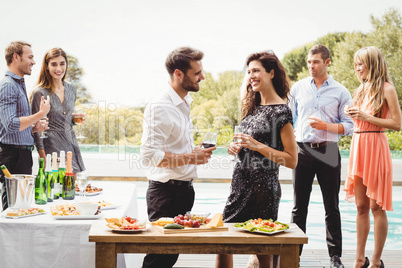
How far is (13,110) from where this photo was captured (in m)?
3.27

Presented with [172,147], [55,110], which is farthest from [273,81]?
[55,110]

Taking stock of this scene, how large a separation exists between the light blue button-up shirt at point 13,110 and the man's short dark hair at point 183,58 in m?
1.18

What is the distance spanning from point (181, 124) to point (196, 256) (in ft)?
5.57

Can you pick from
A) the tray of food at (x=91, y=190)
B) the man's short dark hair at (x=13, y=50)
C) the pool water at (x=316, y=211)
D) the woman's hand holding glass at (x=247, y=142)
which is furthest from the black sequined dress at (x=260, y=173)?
the pool water at (x=316, y=211)

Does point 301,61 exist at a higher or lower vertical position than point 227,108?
higher

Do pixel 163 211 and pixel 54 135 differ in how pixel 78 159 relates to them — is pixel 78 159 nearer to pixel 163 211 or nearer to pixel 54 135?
pixel 54 135

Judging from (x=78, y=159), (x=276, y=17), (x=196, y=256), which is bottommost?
(x=196, y=256)

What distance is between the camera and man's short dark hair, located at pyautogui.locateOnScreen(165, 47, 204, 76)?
8.82 ft

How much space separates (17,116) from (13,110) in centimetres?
12

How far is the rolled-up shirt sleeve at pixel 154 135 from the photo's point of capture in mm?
2586

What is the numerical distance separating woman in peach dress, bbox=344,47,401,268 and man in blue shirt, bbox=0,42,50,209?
219 centimetres

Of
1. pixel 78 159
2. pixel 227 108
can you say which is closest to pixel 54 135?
pixel 78 159

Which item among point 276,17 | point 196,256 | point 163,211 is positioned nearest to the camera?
point 163,211

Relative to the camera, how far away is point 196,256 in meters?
4.04
